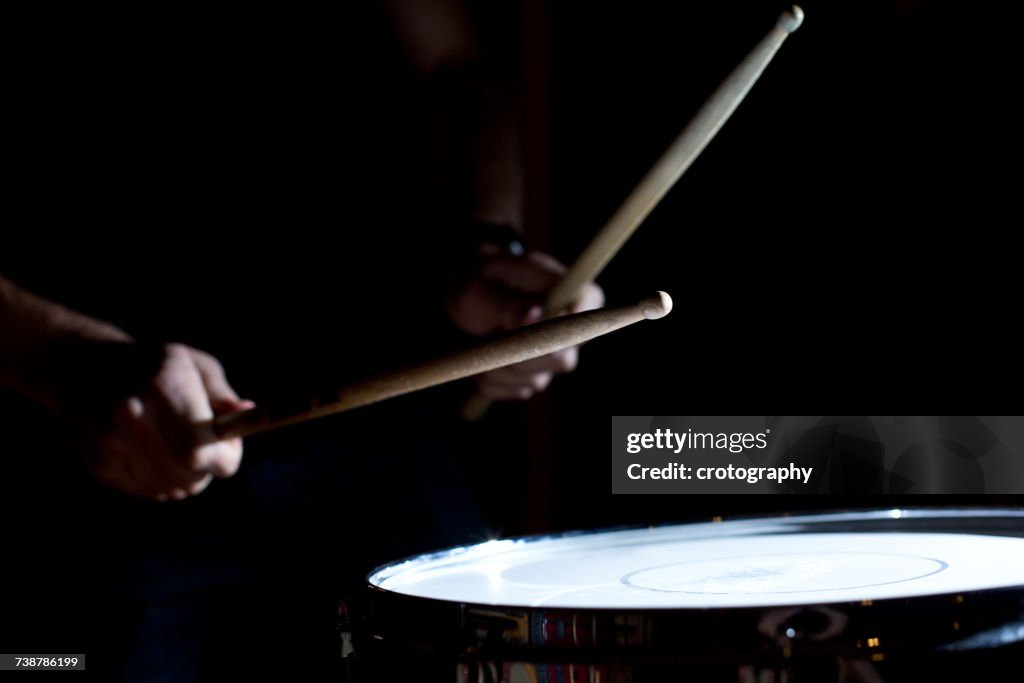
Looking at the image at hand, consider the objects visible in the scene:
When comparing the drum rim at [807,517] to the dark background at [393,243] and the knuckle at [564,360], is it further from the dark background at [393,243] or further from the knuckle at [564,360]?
the knuckle at [564,360]

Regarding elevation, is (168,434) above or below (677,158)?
below

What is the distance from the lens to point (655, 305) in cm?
49

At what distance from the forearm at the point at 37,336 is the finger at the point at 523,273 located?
0.38m

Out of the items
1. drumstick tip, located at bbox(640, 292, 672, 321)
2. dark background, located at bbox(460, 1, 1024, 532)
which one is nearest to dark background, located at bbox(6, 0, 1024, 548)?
dark background, located at bbox(460, 1, 1024, 532)

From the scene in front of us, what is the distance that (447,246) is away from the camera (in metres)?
1.16

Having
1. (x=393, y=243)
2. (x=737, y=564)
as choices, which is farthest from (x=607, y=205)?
(x=737, y=564)

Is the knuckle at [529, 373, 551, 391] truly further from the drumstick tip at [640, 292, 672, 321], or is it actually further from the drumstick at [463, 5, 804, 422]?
the drumstick tip at [640, 292, 672, 321]

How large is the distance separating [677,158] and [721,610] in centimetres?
47

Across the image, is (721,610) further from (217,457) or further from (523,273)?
(523,273)

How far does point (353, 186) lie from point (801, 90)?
66cm

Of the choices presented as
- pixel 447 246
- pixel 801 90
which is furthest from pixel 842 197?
pixel 447 246

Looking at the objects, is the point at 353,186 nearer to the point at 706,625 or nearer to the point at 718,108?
the point at 718,108

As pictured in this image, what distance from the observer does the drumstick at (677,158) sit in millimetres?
698

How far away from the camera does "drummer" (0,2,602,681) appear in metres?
0.87
